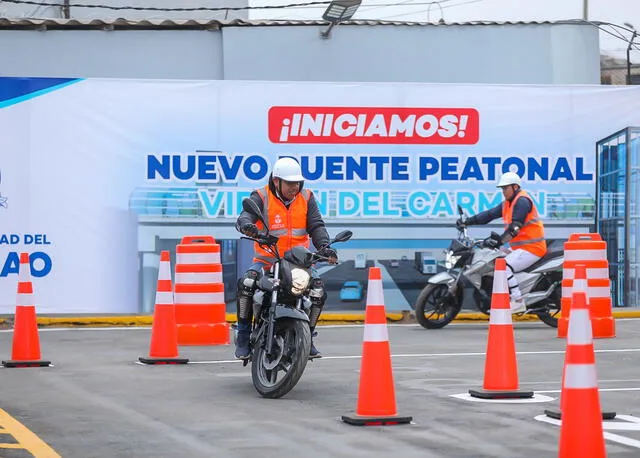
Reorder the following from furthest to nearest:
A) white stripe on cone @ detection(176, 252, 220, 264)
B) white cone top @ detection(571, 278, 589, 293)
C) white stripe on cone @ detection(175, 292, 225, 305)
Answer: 1. white stripe on cone @ detection(176, 252, 220, 264)
2. white stripe on cone @ detection(175, 292, 225, 305)
3. white cone top @ detection(571, 278, 589, 293)

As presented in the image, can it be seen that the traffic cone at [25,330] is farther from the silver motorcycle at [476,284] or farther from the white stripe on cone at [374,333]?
the silver motorcycle at [476,284]

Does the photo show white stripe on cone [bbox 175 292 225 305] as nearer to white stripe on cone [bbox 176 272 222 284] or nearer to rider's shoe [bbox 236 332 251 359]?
white stripe on cone [bbox 176 272 222 284]

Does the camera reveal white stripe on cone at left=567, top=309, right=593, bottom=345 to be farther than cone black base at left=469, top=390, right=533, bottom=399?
No

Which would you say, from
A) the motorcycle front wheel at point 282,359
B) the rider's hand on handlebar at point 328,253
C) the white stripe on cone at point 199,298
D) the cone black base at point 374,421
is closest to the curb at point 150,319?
the white stripe on cone at point 199,298

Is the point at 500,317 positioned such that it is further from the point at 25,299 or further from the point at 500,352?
the point at 25,299

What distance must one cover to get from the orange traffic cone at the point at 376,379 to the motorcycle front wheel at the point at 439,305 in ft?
27.8

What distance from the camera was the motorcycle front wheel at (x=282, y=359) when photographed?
10.2 meters

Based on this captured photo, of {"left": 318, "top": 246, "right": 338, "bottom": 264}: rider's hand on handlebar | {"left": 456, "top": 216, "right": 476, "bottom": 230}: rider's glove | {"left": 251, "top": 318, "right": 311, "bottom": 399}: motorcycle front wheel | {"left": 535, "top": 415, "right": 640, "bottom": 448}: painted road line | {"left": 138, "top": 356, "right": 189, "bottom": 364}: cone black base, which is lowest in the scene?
{"left": 535, "top": 415, "right": 640, "bottom": 448}: painted road line

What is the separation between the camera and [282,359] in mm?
10484

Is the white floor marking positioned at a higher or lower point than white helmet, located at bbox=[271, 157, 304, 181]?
lower

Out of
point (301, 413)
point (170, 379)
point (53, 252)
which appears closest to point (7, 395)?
point (170, 379)

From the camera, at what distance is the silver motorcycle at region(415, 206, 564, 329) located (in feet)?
57.5

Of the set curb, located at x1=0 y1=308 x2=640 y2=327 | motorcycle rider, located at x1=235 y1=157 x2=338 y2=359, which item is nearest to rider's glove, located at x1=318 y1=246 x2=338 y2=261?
motorcycle rider, located at x1=235 y1=157 x2=338 y2=359

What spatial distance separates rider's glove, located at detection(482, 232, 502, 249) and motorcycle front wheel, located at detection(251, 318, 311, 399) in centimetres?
721
